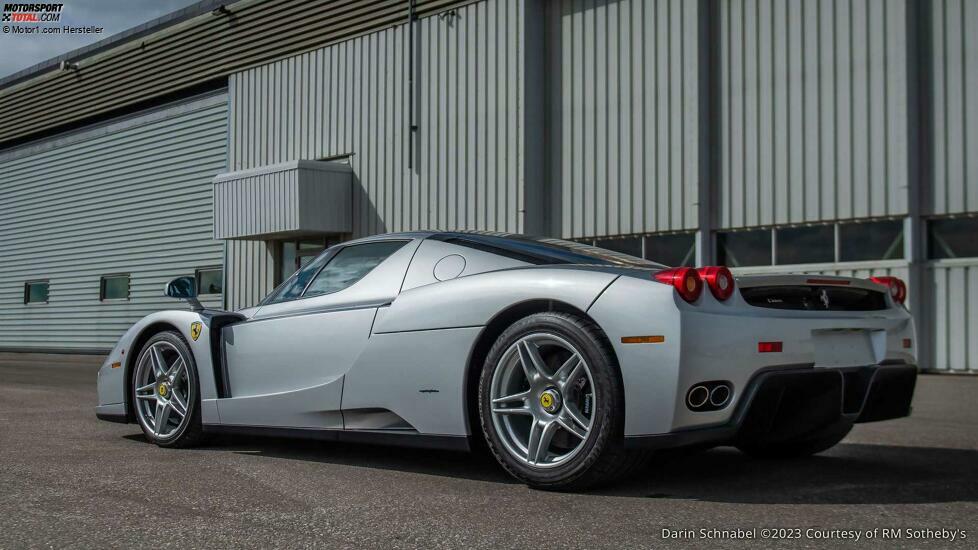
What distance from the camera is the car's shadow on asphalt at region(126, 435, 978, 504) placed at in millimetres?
3969

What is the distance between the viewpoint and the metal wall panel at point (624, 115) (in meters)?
14.2

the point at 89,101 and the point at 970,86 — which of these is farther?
the point at 89,101

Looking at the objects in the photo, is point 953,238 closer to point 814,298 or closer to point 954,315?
point 954,315

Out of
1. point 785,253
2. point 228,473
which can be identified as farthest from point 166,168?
point 228,473

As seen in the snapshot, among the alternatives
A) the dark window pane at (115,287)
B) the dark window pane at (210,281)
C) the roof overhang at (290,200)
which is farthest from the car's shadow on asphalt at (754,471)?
the dark window pane at (115,287)

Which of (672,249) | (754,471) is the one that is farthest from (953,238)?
(754,471)

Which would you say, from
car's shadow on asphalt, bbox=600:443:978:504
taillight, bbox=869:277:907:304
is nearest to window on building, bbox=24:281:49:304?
car's shadow on asphalt, bbox=600:443:978:504

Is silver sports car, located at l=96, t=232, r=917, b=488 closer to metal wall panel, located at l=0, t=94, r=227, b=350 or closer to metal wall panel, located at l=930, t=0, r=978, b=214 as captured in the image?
metal wall panel, located at l=930, t=0, r=978, b=214

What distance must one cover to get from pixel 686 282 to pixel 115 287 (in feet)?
73.8

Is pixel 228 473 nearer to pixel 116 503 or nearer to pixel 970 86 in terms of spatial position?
pixel 116 503

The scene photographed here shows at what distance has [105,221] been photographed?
2436 centimetres

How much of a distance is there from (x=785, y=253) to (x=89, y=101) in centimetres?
1839

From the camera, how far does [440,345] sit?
438cm

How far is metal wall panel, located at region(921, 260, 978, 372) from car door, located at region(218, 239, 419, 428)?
9426 millimetres
